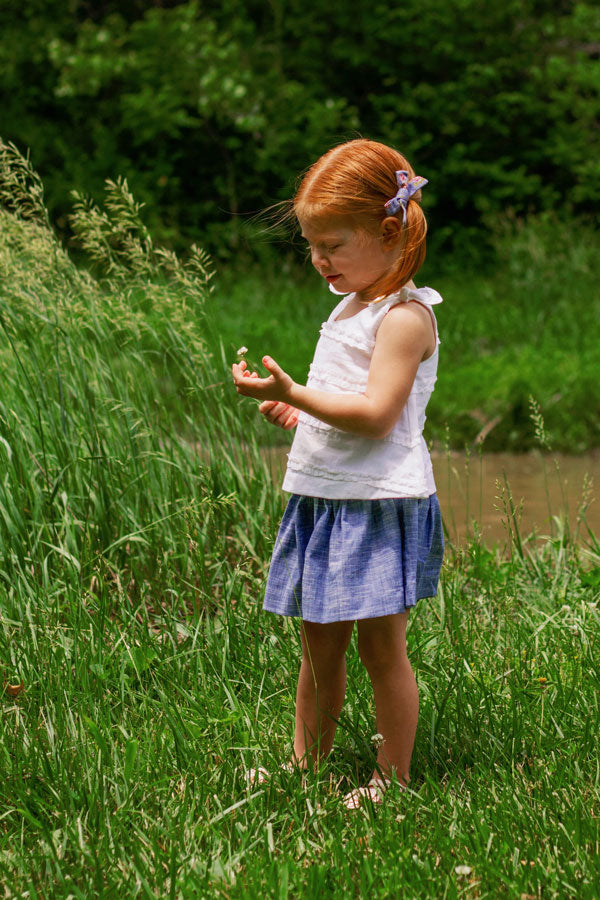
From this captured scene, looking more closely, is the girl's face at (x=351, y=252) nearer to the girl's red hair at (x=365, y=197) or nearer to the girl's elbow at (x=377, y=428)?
the girl's red hair at (x=365, y=197)

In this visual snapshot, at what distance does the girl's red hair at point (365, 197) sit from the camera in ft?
7.11

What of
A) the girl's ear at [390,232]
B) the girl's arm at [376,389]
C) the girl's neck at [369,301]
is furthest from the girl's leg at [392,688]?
the girl's ear at [390,232]

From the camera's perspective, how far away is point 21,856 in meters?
1.95

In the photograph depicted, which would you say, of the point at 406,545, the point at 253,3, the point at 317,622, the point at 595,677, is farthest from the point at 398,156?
the point at 253,3

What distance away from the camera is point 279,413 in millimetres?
2354

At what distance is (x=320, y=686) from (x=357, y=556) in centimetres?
35

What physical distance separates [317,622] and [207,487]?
1.24 metres

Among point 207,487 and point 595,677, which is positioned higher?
point 207,487

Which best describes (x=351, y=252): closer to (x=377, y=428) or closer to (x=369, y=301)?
(x=369, y=301)

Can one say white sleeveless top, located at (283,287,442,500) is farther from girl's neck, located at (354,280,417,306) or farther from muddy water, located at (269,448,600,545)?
muddy water, located at (269,448,600,545)

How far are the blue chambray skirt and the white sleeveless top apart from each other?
4 cm

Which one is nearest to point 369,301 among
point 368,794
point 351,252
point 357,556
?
point 351,252

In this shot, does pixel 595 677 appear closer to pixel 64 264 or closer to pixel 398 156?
pixel 398 156

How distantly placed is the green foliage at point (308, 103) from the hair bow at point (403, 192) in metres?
10.8
